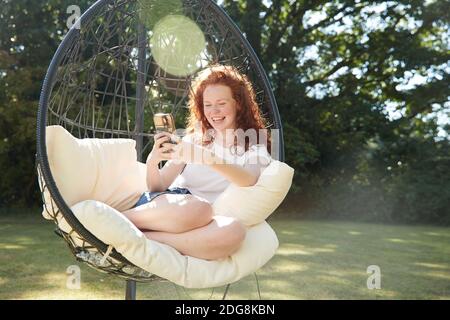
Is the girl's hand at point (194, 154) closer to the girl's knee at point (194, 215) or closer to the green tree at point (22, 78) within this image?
the girl's knee at point (194, 215)

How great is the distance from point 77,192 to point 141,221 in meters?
0.22

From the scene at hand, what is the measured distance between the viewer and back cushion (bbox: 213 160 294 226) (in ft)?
5.37

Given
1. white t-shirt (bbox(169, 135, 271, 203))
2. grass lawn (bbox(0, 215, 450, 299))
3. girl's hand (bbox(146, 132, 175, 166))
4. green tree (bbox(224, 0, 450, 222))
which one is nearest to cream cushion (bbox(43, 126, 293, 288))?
white t-shirt (bbox(169, 135, 271, 203))

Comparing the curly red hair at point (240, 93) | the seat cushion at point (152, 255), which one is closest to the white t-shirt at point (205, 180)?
the curly red hair at point (240, 93)

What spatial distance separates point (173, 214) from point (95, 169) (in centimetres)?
36

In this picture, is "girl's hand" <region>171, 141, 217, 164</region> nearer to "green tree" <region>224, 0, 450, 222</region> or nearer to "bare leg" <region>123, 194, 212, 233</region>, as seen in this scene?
"bare leg" <region>123, 194, 212, 233</region>

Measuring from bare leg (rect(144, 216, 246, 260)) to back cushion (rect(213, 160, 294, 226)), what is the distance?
106 mm

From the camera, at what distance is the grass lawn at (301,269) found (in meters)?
2.71

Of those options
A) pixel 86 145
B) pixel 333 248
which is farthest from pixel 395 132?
pixel 86 145

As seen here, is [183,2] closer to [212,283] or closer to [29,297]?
[212,283]

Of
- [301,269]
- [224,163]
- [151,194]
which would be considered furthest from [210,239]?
[301,269]

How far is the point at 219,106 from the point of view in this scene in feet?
5.96

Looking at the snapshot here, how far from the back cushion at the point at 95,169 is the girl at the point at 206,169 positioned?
0.31 feet

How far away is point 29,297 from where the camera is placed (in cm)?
249
